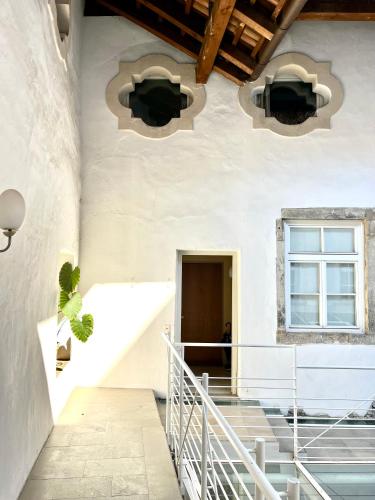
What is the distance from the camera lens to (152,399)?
4504 millimetres

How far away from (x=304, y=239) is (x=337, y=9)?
264 cm

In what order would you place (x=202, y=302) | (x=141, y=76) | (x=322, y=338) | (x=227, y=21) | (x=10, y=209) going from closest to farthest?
(x=10, y=209) → (x=227, y=21) → (x=322, y=338) → (x=141, y=76) → (x=202, y=302)

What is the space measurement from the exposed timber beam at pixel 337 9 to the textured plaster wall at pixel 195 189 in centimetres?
51

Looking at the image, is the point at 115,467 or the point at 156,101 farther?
the point at 156,101

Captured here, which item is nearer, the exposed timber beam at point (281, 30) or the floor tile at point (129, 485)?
the floor tile at point (129, 485)

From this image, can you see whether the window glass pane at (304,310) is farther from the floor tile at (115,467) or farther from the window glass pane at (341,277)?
the floor tile at (115,467)

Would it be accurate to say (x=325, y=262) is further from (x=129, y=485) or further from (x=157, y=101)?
(x=129, y=485)

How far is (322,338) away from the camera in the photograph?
495 centimetres

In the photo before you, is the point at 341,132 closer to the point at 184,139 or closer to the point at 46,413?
the point at 184,139

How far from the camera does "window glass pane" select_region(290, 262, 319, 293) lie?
5129 mm

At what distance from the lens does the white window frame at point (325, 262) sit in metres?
5.04

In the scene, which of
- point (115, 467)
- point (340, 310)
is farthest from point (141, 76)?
point (115, 467)

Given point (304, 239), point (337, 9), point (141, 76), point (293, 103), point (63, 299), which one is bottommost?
point (63, 299)

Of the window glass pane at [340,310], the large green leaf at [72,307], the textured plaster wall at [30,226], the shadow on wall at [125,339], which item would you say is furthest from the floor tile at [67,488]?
the window glass pane at [340,310]
